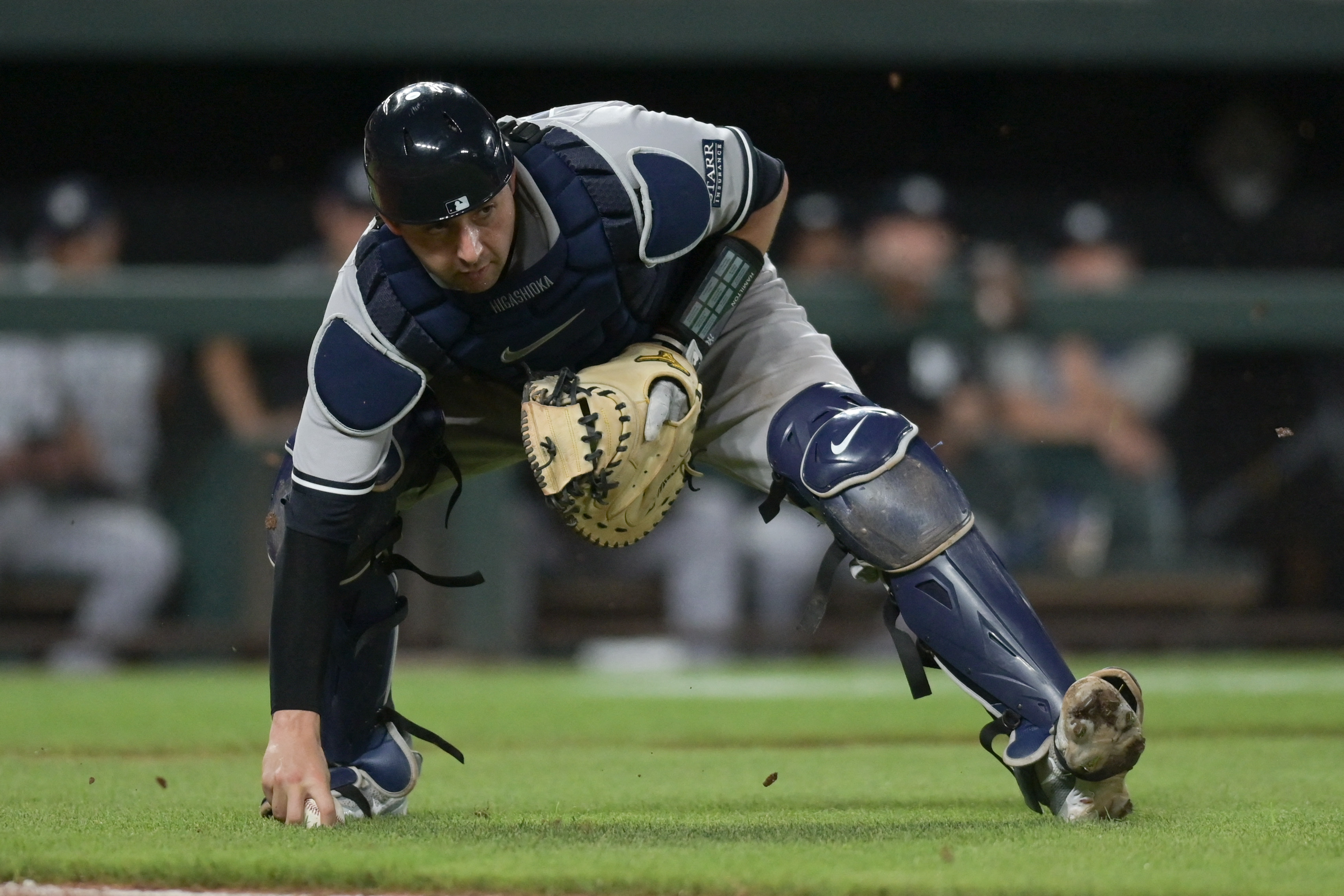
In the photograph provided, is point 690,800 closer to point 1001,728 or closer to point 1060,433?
point 1001,728

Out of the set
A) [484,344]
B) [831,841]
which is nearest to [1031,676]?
[831,841]

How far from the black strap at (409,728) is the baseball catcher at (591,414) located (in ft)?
0.37

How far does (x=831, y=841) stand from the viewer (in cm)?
252

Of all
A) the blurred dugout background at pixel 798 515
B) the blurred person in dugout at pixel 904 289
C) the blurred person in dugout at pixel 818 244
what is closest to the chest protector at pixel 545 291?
the blurred dugout background at pixel 798 515

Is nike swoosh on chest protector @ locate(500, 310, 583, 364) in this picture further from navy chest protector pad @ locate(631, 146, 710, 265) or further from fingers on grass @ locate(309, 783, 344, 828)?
fingers on grass @ locate(309, 783, 344, 828)

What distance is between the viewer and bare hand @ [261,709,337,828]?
2.74 m

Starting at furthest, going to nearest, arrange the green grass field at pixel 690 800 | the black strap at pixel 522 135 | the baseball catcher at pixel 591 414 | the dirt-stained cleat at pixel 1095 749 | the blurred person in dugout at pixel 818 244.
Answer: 1. the blurred person in dugout at pixel 818 244
2. the black strap at pixel 522 135
3. the baseball catcher at pixel 591 414
4. the dirt-stained cleat at pixel 1095 749
5. the green grass field at pixel 690 800

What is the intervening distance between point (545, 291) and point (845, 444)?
1.82ft

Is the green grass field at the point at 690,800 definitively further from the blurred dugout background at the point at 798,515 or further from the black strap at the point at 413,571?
the blurred dugout background at the point at 798,515

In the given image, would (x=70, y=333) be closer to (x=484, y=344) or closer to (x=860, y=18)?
(x=860, y=18)

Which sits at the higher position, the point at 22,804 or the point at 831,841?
the point at 831,841

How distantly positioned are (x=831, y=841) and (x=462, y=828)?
0.62 m

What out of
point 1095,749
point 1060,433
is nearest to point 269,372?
point 1060,433

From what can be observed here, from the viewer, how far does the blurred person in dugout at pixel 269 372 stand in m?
7.34
